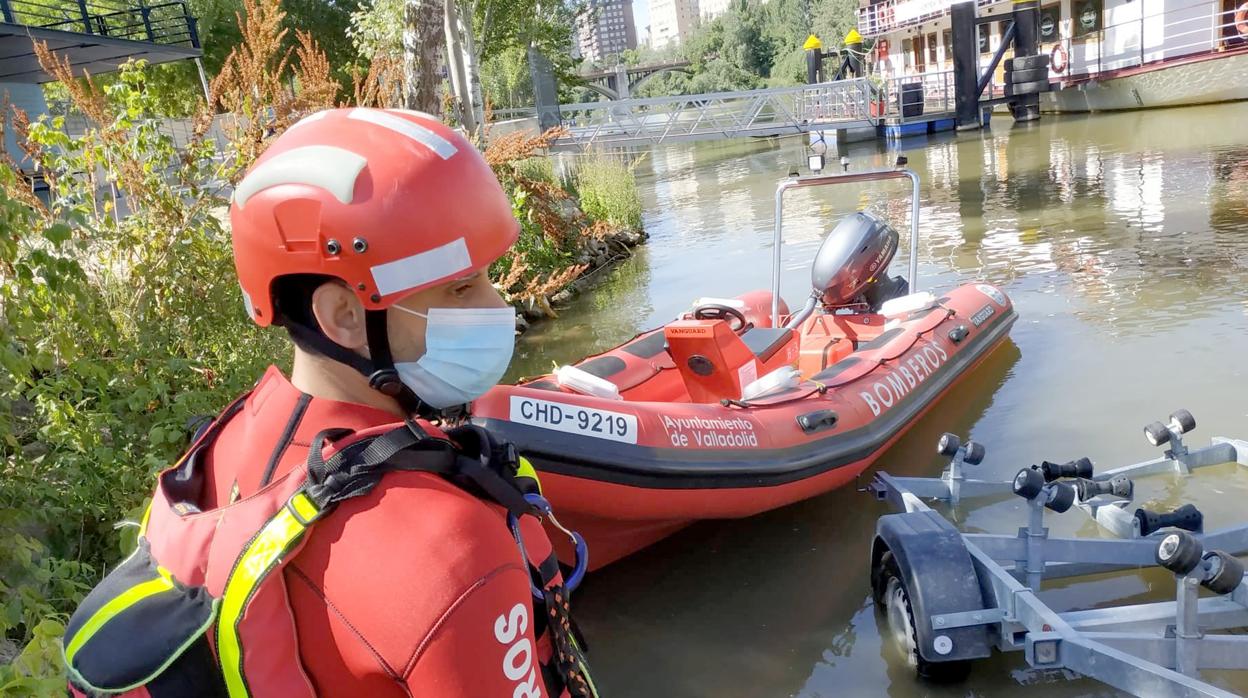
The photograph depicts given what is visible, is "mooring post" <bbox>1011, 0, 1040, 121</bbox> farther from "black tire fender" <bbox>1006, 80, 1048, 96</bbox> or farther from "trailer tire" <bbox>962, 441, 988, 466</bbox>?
"trailer tire" <bbox>962, 441, 988, 466</bbox>

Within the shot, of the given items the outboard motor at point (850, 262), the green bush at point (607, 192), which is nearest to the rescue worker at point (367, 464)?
the outboard motor at point (850, 262)

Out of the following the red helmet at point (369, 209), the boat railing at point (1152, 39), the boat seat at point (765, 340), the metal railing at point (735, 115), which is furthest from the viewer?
the metal railing at point (735, 115)

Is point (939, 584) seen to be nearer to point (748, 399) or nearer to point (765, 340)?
point (748, 399)

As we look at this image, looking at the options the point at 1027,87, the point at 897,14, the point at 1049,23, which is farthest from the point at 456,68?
the point at 897,14

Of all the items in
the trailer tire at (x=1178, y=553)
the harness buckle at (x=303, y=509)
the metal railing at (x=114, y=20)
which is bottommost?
the trailer tire at (x=1178, y=553)

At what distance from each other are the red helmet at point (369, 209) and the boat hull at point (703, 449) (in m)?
1.99

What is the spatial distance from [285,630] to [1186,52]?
2315cm

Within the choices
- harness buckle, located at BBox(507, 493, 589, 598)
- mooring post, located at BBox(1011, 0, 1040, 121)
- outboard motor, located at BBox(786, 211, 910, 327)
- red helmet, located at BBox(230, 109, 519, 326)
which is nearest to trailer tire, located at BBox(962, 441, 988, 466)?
outboard motor, located at BBox(786, 211, 910, 327)

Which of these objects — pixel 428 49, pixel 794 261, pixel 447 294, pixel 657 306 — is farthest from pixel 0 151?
pixel 794 261

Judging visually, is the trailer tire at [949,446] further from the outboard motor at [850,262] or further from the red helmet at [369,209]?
the red helmet at [369,209]

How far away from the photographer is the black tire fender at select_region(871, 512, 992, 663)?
8.84 feet

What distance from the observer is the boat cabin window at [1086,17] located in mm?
22688

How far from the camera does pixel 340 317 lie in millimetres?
1111

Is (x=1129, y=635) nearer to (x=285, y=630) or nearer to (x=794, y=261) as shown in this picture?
(x=285, y=630)
